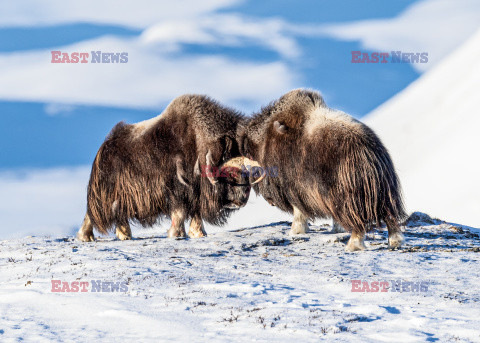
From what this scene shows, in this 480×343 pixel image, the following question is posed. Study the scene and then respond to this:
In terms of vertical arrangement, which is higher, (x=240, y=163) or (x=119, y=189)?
(x=240, y=163)

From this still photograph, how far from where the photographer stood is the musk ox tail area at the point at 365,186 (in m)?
5.93

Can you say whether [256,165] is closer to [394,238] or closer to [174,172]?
[174,172]

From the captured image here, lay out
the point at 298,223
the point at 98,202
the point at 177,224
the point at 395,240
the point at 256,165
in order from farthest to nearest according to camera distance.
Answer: the point at 98,202
the point at 177,224
the point at 298,223
the point at 256,165
the point at 395,240

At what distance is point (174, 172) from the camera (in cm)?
724

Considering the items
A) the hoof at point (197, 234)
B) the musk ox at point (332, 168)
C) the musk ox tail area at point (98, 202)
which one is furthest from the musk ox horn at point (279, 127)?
the musk ox tail area at point (98, 202)

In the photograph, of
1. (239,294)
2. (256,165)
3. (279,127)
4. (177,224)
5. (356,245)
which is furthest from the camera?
(177,224)

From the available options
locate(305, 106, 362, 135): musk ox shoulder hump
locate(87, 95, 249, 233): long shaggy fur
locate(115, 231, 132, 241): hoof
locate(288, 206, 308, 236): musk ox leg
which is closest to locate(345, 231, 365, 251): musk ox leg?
locate(305, 106, 362, 135): musk ox shoulder hump

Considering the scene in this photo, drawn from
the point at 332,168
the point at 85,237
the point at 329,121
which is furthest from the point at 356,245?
the point at 85,237

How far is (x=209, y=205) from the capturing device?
7.25 m

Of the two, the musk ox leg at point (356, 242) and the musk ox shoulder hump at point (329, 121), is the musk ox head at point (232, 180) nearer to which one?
the musk ox shoulder hump at point (329, 121)

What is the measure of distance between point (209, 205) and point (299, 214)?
103 cm

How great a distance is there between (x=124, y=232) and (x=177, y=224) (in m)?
0.74

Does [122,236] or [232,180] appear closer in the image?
[232,180]

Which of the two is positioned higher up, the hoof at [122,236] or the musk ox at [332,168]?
the musk ox at [332,168]
